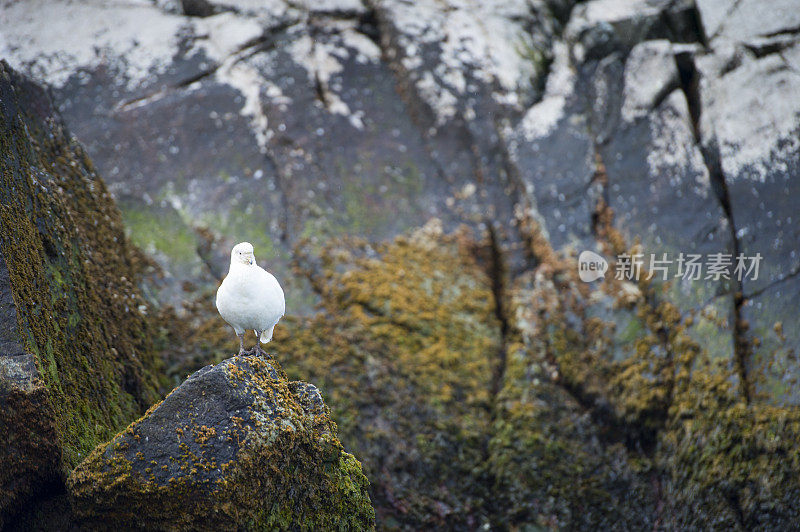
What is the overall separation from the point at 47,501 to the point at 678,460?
6809mm

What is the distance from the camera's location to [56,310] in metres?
5.20

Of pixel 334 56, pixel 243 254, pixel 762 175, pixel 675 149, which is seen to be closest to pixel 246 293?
pixel 243 254

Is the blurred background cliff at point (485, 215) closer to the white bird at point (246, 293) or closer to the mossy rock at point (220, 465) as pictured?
the mossy rock at point (220, 465)

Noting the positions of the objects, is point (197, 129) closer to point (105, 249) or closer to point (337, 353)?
point (105, 249)

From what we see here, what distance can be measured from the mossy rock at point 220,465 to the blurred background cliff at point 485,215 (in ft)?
8.15

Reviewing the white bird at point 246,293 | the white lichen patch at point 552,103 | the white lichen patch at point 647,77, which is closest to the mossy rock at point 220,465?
the white bird at point 246,293

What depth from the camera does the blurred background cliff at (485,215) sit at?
7660 millimetres

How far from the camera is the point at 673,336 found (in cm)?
823

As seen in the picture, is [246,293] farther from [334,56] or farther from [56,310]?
[334,56]

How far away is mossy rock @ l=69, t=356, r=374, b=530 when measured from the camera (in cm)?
425

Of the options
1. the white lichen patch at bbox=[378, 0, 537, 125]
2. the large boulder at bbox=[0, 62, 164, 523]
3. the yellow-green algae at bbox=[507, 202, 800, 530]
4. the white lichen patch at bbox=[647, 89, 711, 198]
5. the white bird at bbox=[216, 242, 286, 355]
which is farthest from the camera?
the white lichen patch at bbox=[378, 0, 537, 125]

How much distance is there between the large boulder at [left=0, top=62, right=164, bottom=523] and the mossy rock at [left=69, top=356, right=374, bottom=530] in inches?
18.2

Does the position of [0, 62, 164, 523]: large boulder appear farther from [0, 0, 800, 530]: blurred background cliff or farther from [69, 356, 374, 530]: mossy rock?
[0, 0, 800, 530]: blurred background cliff

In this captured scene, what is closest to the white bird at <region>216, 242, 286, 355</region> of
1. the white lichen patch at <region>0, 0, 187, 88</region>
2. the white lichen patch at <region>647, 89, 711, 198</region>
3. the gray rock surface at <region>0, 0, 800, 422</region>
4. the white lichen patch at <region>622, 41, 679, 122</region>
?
the gray rock surface at <region>0, 0, 800, 422</region>
